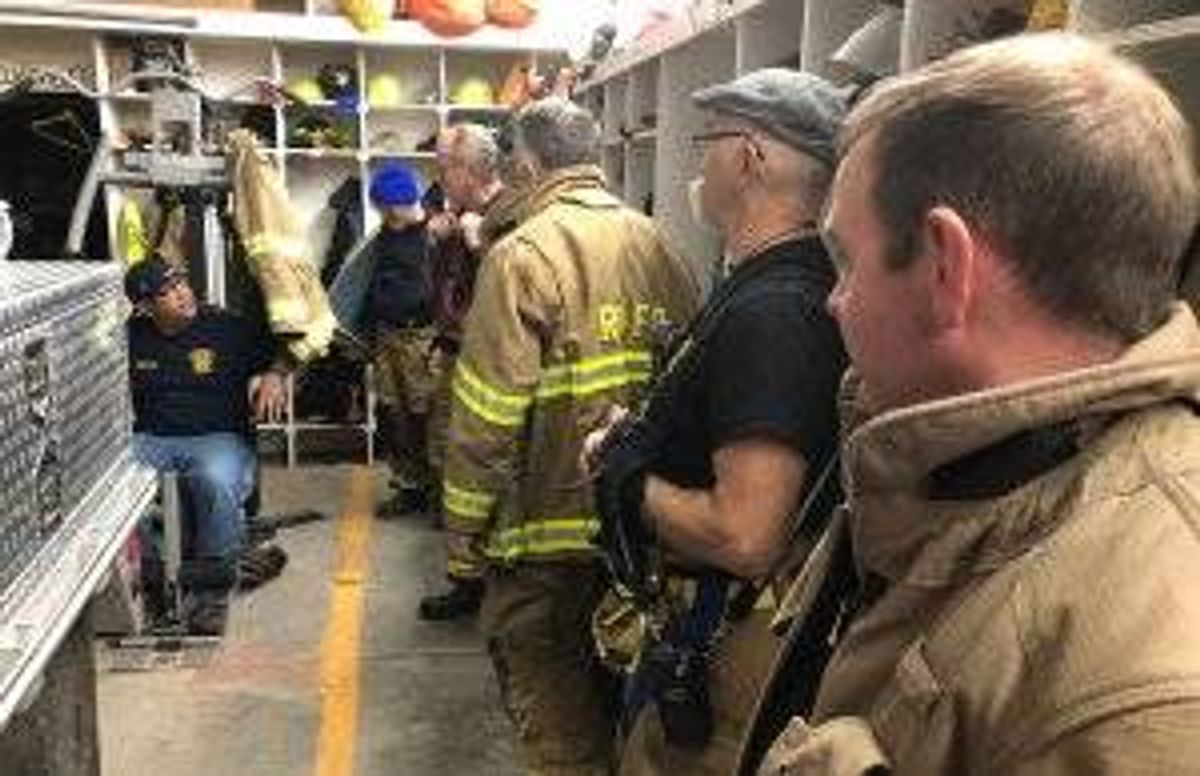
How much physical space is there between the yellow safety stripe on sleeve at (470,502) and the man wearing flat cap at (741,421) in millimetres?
1003

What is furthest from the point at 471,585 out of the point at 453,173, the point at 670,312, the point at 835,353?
the point at 835,353

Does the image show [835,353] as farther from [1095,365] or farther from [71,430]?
[71,430]

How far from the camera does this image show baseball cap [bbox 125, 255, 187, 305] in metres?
5.02

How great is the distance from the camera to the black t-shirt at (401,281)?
662cm

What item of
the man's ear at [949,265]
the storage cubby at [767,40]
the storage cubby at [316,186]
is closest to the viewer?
the man's ear at [949,265]

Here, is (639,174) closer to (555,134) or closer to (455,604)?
(455,604)

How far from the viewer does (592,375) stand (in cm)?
329

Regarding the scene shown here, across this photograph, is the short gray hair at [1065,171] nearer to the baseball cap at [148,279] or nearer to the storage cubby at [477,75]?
the baseball cap at [148,279]

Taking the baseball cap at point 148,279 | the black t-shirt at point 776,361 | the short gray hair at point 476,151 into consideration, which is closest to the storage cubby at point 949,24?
the black t-shirt at point 776,361

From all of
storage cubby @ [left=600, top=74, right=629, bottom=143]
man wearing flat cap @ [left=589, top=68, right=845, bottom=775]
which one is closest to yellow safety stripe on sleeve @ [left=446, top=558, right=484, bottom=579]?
man wearing flat cap @ [left=589, top=68, right=845, bottom=775]

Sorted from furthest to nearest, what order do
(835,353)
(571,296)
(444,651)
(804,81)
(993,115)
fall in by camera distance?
(444,651) → (571,296) → (804,81) → (835,353) → (993,115)

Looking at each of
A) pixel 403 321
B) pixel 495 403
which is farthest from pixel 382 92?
pixel 495 403

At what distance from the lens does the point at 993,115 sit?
37.8 inches

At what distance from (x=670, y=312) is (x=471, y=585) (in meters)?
2.16
